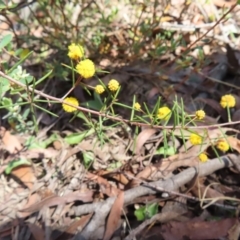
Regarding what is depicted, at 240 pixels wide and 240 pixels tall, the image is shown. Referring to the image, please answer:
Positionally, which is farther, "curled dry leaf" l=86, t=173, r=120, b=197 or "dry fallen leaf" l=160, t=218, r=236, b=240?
"curled dry leaf" l=86, t=173, r=120, b=197

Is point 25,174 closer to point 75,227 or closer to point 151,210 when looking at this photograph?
point 75,227

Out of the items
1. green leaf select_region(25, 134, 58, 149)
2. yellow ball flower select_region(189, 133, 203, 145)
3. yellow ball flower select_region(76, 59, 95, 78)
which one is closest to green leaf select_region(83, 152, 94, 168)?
green leaf select_region(25, 134, 58, 149)

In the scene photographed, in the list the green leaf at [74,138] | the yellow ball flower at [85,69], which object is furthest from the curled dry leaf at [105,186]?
the yellow ball flower at [85,69]

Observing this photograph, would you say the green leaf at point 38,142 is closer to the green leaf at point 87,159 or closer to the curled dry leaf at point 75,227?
the green leaf at point 87,159

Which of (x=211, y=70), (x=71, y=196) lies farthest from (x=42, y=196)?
(x=211, y=70)

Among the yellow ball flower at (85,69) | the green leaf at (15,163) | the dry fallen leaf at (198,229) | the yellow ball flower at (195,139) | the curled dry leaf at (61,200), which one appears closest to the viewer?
the yellow ball flower at (85,69)

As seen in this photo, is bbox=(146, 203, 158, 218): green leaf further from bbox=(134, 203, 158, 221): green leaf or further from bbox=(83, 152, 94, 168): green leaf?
bbox=(83, 152, 94, 168): green leaf
